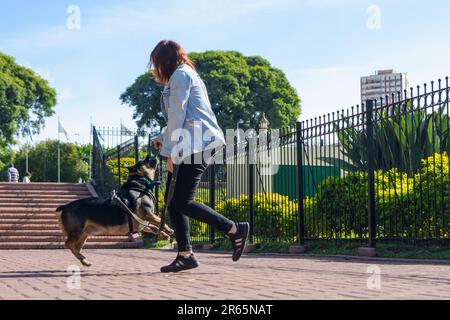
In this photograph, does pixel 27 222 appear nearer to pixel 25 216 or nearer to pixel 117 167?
pixel 25 216

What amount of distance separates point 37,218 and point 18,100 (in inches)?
1430

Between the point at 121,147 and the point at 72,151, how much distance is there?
50.6m

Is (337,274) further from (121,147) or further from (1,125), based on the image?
(1,125)

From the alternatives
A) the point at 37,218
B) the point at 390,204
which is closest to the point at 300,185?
the point at 390,204

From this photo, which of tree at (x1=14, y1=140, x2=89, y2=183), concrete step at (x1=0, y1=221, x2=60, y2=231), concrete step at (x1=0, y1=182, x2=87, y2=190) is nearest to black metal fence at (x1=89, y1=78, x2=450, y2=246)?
concrete step at (x1=0, y1=221, x2=60, y2=231)

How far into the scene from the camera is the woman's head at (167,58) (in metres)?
6.23

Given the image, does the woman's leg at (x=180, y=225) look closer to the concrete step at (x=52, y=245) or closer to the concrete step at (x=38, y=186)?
the concrete step at (x=52, y=245)

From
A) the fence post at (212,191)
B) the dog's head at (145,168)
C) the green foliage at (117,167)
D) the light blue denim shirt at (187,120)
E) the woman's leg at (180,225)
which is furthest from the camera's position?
the green foliage at (117,167)

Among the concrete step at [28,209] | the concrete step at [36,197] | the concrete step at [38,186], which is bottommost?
the concrete step at [28,209]

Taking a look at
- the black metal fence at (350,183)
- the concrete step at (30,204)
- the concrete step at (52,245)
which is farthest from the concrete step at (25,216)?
the black metal fence at (350,183)

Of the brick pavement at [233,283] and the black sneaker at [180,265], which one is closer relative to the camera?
the brick pavement at [233,283]

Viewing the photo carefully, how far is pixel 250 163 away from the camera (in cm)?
1260

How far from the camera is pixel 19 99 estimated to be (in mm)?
51969
